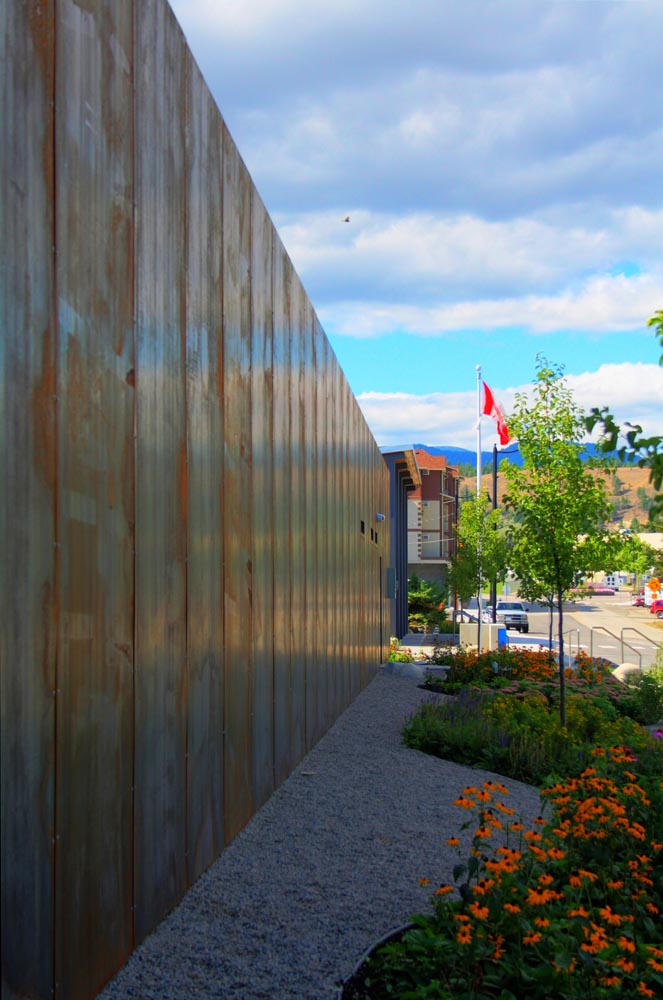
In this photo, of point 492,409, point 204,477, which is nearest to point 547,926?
point 204,477

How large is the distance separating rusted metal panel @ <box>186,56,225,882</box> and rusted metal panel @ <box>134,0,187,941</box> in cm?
15

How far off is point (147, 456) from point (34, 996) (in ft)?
7.29

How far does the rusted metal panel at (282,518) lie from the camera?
768 cm

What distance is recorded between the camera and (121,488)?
13.4 feet

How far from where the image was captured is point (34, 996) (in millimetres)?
3219

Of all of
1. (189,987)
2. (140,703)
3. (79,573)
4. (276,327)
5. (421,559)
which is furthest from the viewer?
(421,559)

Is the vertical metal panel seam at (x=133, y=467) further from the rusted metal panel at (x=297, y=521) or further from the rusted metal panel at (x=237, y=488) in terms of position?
the rusted metal panel at (x=297, y=521)

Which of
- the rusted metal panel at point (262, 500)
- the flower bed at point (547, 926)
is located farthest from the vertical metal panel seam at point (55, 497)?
the rusted metal panel at point (262, 500)

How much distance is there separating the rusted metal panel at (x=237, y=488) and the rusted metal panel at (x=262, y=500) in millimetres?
178

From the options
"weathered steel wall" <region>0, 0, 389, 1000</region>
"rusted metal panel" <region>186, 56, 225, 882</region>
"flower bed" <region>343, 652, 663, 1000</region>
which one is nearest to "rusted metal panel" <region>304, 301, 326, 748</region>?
"weathered steel wall" <region>0, 0, 389, 1000</region>

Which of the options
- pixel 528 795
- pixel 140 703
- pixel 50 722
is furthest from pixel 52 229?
pixel 528 795

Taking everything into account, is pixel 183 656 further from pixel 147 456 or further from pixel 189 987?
pixel 189 987

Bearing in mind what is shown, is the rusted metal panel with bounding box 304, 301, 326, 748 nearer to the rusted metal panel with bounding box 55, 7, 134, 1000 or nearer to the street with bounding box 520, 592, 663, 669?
the rusted metal panel with bounding box 55, 7, 134, 1000

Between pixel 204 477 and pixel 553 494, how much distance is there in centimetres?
729
